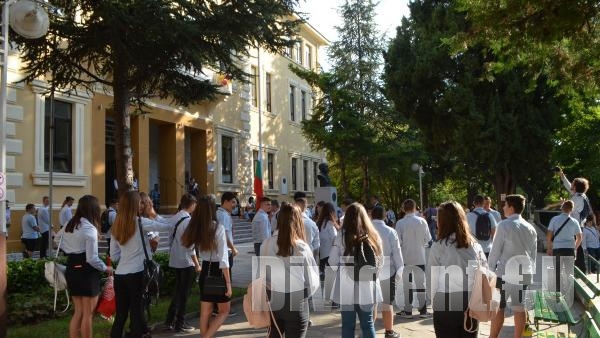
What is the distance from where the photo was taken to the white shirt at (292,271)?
199 inches

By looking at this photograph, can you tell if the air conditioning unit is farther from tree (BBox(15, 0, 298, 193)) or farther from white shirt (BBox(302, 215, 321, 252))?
white shirt (BBox(302, 215, 321, 252))

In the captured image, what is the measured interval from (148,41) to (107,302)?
5767mm

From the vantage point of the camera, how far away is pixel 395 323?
28.3ft

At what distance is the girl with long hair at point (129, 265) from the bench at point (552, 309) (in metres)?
4.54

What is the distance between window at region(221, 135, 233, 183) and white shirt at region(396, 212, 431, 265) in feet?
70.1

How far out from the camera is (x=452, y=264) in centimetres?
511

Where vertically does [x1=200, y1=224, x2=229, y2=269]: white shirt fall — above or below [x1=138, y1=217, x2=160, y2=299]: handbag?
above

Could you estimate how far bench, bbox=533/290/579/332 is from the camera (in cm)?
637

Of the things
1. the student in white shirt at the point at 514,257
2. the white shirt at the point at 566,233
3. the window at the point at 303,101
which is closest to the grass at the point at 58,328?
the student in white shirt at the point at 514,257

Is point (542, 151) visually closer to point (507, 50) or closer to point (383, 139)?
point (383, 139)

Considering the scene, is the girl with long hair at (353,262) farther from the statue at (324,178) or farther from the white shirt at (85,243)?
the statue at (324,178)

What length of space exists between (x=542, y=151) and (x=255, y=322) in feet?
70.0

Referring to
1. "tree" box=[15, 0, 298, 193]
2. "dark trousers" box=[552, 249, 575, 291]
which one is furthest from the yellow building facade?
"dark trousers" box=[552, 249, 575, 291]

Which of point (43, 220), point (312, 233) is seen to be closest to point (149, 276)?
point (312, 233)
